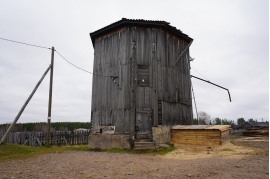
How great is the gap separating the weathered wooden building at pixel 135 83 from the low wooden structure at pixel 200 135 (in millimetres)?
1215

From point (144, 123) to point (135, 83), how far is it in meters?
3.29

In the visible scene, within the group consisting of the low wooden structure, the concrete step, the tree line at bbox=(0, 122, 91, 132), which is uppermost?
the low wooden structure

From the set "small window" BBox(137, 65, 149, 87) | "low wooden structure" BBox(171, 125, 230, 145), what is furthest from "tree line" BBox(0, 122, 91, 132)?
"low wooden structure" BBox(171, 125, 230, 145)

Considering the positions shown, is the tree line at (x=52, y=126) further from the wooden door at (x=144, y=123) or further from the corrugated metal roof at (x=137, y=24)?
the wooden door at (x=144, y=123)

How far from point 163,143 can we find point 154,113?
8.19 ft

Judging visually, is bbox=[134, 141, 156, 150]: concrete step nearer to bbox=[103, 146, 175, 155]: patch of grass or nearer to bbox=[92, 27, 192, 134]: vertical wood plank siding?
bbox=[103, 146, 175, 155]: patch of grass

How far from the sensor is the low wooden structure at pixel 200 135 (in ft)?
54.9

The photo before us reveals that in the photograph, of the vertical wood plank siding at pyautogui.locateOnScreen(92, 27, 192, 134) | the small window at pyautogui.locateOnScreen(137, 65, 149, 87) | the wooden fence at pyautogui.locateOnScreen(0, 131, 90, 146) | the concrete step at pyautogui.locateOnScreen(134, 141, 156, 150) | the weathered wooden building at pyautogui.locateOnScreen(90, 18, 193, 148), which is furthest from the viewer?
the wooden fence at pyautogui.locateOnScreen(0, 131, 90, 146)

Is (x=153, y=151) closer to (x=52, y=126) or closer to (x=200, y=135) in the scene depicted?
(x=200, y=135)

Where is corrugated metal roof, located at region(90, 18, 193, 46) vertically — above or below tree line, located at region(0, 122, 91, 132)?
above

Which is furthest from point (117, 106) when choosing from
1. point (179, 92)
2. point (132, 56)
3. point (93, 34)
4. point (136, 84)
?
point (93, 34)

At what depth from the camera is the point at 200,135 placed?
1714cm

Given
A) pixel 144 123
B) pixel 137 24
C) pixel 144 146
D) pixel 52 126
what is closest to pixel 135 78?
pixel 144 123

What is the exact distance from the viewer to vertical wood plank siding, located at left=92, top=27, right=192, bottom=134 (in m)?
17.8
